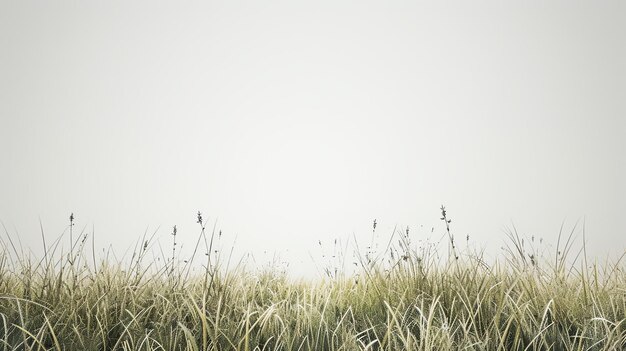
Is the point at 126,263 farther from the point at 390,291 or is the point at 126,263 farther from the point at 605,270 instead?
the point at 605,270

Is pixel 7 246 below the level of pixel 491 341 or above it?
above

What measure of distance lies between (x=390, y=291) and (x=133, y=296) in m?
1.60

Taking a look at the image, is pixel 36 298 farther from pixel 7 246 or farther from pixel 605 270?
pixel 605 270

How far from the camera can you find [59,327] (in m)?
1.88

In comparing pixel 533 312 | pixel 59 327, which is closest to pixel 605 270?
pixel 533 312

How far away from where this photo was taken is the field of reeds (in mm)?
1685

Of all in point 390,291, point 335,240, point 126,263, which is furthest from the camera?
point 335,240

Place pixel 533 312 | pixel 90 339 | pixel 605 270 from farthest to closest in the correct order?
pixel 605 270
pixel 533 312
pixel 90 339

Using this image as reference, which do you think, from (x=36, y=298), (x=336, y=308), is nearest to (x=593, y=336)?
(x=336, y=308)

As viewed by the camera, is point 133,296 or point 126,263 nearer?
point 133,296

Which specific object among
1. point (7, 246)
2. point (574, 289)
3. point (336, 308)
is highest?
point (7, 246)

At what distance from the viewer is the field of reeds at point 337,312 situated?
1.68 m

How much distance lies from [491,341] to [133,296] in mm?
1955

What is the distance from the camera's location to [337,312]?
8.13ft
